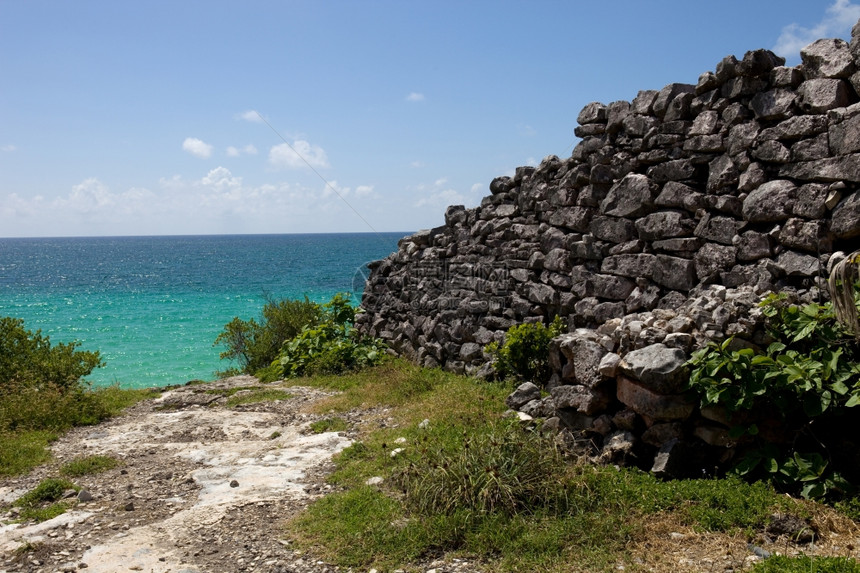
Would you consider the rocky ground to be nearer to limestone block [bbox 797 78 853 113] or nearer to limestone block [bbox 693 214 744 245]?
limestone block [bbox 693 214 744 245]

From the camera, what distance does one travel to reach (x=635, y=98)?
848cm

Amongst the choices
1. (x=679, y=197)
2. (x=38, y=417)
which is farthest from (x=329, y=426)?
(x=679, y=197)

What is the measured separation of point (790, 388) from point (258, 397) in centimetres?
868

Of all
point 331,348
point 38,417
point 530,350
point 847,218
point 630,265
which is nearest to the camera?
point 847,218

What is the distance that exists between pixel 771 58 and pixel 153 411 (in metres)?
10.6

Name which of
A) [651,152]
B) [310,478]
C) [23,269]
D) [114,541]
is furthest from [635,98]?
[23,269]

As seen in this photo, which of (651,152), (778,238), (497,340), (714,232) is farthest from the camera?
(497,340)

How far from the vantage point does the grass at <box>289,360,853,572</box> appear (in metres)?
4.84

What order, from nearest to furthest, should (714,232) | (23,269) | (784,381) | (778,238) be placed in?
(784,381), (778,238), (714,232), (23,269)

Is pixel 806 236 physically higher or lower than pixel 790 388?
higher

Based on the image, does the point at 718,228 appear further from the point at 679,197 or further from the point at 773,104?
the point at 773,104

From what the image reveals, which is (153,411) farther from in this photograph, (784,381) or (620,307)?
(784,381)

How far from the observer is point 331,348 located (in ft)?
44.0

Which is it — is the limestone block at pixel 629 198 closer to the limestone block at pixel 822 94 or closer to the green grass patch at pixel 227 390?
the limestone block at pixel 822 94
